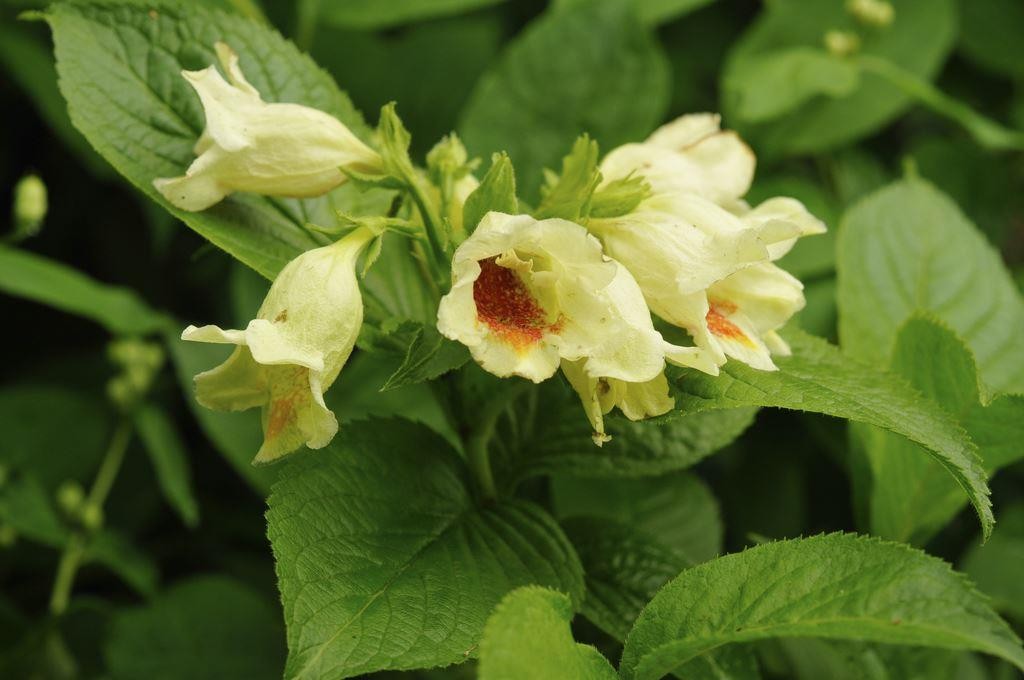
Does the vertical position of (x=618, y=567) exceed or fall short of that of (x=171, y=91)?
it falls short

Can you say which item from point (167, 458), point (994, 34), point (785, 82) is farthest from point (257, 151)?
point (994, 34)

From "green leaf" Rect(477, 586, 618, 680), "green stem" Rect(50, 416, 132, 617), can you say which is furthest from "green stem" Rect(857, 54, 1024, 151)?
"green stem" Rect(50, 416, 132, 617)

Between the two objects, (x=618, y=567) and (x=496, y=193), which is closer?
(x=496, y=193)

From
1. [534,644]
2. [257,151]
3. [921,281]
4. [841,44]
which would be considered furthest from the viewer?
[841,44]

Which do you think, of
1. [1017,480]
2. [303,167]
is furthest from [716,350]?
[1017,480]

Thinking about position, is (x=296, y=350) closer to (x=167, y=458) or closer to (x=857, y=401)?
(x=857, y=401)

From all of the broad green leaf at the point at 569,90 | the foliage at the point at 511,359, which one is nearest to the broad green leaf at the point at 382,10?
the foliage at the point at 511,359

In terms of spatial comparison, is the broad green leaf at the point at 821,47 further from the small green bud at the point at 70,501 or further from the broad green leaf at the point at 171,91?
the small green bud at the point at 70,501

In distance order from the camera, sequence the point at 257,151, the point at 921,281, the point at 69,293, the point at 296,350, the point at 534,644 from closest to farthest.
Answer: the point at 534,644 < the point at 296,350 < the point at 257,151 < the point at 921,281 < the point at 69,293
